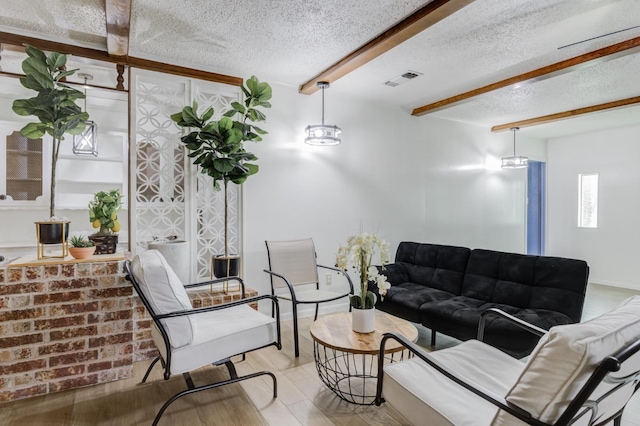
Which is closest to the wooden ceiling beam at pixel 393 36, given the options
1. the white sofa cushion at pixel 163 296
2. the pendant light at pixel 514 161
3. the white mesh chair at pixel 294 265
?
the white mesh chair at pixel 294 265

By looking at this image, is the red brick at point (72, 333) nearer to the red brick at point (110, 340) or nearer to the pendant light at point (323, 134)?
the red brick at point (110, 340)

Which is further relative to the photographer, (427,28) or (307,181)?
(307,181)

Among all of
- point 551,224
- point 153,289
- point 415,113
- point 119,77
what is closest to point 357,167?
point 415,113

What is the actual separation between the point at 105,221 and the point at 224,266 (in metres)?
1.00

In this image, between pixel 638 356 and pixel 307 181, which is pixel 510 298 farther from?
pixel 307 181

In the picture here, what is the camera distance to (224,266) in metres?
3.22

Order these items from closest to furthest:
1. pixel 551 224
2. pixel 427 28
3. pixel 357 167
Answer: pixel 427 28
pixel 357 167
pixel 551 224

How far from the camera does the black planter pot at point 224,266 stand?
127 inches

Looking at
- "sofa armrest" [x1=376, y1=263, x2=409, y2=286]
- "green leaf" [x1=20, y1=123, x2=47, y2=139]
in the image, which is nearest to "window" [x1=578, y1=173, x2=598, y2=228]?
"sofa armrest" [x1=376, y1=263, x2=409, y2=286]

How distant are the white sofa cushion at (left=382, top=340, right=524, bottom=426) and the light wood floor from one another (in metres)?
0.56

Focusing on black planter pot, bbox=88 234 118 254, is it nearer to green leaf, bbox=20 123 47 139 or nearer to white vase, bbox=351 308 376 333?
green leaf, bbox=20 123 47 139

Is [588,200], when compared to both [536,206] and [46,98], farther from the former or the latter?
[46,98]

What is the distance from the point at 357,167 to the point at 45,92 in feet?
10.5

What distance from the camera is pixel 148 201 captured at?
137 inches
